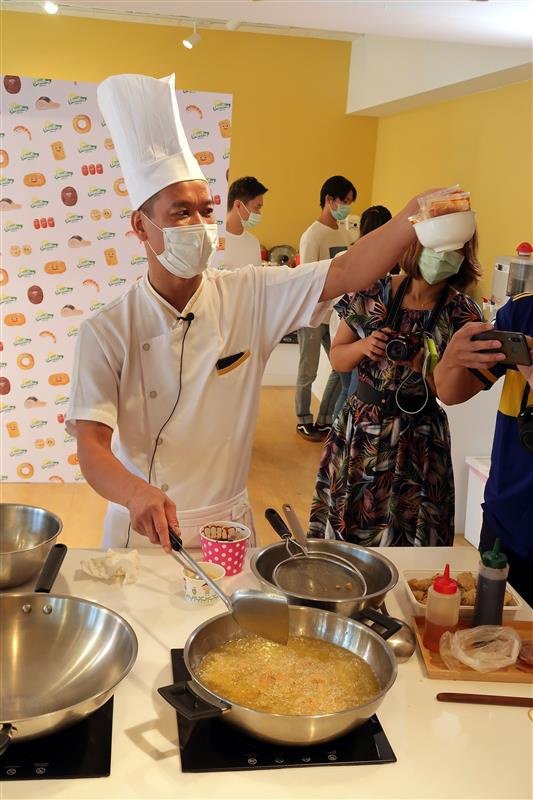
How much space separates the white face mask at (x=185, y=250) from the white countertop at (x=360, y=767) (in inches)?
28.8

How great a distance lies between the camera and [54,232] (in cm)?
403

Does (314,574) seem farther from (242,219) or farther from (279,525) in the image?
(242,219)

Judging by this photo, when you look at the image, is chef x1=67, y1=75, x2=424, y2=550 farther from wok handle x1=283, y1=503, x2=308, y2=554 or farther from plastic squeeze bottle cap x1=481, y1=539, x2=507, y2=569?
plastic squeeze bottle cap x1=481, y1=539, x2=507, y2=569

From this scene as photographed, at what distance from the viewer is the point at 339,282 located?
1.79 m

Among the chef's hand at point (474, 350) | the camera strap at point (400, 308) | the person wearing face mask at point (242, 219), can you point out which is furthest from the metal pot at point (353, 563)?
the person wearing face mask at point (242, 219)

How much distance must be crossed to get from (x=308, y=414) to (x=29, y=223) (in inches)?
94.2

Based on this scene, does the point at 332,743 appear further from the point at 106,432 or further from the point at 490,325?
the point at 490,325

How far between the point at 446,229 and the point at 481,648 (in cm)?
80

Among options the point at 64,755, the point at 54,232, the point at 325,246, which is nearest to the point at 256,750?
the point at 64,755

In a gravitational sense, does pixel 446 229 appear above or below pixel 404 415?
above

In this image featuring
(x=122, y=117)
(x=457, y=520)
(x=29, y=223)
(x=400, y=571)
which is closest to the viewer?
(x=400, y=571)

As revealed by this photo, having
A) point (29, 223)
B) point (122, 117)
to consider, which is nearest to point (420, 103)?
point (29, 223)

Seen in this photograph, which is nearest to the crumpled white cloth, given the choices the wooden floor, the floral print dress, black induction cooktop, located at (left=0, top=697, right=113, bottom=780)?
black induction cooktop, located at (left=0, top=697, right=113, bottom=780)

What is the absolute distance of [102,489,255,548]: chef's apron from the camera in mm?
1750
